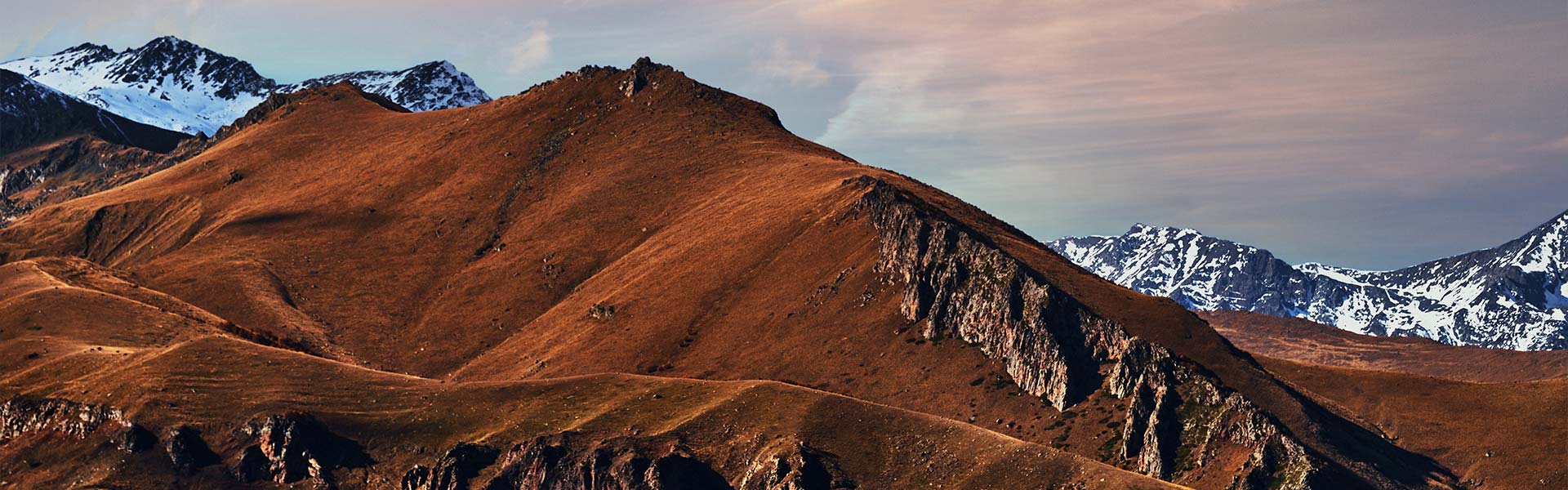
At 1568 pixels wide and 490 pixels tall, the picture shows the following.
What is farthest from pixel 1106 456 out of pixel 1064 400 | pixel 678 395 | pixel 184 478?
pixel 184 478

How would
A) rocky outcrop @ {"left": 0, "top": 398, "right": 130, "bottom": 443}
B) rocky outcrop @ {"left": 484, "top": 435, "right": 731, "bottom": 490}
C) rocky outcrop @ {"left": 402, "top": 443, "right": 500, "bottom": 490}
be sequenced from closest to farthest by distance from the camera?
rocky outcrop @ {"left": 484, "top": 435, "right": 731, "bottom": 490}, rocky outcrop @ {"left": 402, "top": 443, "right": 500, "bottom": 490}, rocky outcrop @ {"left": 0, "top": 398, "right": 130, "bottom": 443}

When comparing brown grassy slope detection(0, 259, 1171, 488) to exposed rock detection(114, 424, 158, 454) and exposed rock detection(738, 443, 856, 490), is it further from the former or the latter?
exposed rock detection(738, 443, 856, 490)

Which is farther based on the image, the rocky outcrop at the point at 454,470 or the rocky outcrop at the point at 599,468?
the rocky outcrop at the point at 454,470

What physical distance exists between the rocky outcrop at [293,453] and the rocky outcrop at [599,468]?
1997cm

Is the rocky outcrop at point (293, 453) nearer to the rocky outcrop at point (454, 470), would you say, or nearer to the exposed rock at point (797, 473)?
the rocky outcrop at point (454, 470)

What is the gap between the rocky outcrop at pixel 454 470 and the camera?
166500 millimetres

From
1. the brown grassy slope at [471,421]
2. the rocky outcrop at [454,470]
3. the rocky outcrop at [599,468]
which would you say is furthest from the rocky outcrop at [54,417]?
the rocky outcrop at [599,468]

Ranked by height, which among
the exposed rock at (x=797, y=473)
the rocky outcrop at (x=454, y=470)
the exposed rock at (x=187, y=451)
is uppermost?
the exposed rock at (x=797, y=473)

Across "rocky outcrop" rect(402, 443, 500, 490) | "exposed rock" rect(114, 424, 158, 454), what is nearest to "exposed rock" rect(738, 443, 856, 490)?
"rocky outcrop" rect(402, 443, 500, 490)

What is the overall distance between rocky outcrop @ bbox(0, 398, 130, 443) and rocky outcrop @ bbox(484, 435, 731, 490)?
49.1 m

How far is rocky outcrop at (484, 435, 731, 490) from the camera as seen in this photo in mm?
161750

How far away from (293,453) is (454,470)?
69.5ft

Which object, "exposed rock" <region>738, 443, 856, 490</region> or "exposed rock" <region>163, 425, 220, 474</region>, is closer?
"exposed rock" <region>738, 443, 856, 490</region>

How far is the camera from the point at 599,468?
165 meters
